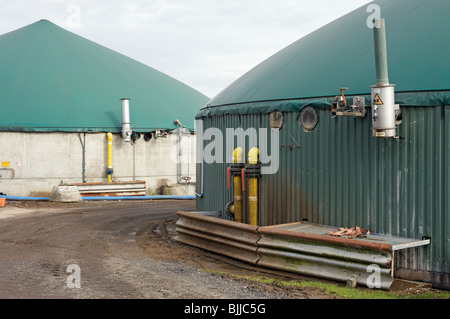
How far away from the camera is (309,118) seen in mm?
10906

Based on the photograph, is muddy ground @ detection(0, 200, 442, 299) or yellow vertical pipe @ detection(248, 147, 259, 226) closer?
muddy ground @ detection(0, 200, 442, 299)

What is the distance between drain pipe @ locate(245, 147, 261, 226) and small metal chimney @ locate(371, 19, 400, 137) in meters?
3.60

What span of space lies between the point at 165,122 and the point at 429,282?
22767mm

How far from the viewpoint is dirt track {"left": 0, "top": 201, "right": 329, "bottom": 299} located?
783cm

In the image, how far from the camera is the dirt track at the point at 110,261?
25.7 feet

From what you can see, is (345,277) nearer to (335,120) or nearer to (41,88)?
(335,120)

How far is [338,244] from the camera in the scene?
891 cm

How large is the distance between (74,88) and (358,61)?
73.5 feet

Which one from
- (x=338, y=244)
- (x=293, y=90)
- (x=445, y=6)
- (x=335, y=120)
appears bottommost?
(x=338, y=244)

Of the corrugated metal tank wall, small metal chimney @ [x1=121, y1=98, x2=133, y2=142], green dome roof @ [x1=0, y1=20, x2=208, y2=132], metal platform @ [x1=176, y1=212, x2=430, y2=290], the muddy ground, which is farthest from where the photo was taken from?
small metal chimney @ [x1=121, y1=98, x2=133, y2=142]

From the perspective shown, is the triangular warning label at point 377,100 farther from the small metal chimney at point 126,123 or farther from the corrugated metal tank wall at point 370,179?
the small metal chimney at point 126,123

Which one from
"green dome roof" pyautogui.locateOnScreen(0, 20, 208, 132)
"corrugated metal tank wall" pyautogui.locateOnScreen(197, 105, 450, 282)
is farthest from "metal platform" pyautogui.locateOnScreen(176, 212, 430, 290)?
"green dome roof" pyautogui.locateOnScreen(0, 20, 208, 132)

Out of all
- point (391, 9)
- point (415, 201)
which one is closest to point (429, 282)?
point (415, 201)

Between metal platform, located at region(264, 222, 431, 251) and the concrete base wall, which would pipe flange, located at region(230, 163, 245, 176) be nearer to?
metal platform, located at region(264, 222, 431, 251)
